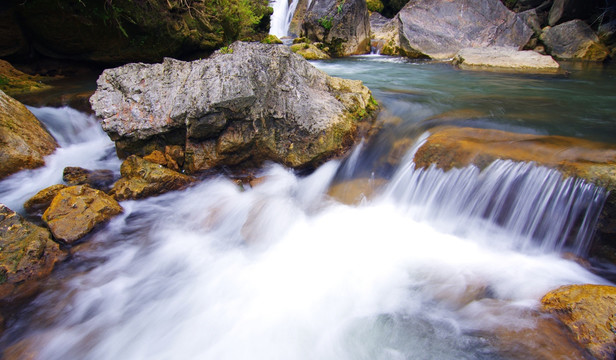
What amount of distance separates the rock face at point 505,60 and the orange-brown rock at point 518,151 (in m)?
7.27

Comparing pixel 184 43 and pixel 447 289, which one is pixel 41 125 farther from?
pixel 447 289

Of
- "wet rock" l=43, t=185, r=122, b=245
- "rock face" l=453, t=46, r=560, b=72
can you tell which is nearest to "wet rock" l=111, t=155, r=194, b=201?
"wet rock" l=43, t=185, r=122, b=245

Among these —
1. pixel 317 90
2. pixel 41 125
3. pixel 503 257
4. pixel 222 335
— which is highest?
pixel 317 90

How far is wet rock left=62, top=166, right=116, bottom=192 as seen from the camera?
436 cm

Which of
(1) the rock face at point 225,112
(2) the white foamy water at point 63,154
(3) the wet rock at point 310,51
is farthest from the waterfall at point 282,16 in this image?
(1) the rock face at point 225,112

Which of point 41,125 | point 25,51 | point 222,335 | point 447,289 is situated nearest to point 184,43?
point 25,51

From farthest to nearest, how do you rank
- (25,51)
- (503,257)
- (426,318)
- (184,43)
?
1. (184,43)
2. (25,51)
3. (503,257)
4. (426,318)

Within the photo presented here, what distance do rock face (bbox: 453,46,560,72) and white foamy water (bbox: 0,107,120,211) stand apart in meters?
10.8

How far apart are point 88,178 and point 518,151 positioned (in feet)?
19.8

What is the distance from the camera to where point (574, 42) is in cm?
1167

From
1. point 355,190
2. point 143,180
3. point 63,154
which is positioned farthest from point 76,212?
point 355,190

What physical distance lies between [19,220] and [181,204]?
166cm

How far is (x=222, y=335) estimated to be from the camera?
8.98ft

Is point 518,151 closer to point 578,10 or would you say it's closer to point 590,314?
point 590,314
